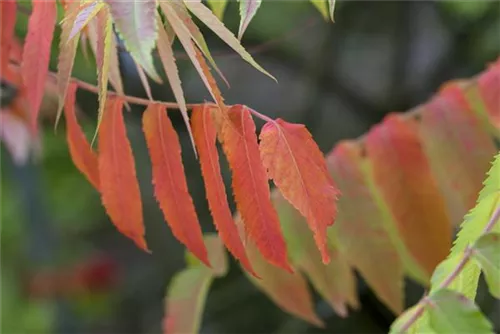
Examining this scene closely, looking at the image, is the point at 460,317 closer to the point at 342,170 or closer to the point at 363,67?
the point at 342,170

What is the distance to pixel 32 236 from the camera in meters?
1.93

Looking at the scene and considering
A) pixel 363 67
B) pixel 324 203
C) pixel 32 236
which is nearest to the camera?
pixel 324 203

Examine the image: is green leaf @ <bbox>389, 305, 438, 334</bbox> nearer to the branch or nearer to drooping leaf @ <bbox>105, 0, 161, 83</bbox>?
the branch

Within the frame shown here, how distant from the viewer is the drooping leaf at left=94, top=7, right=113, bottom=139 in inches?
15.3

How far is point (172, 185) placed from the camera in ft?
1.72

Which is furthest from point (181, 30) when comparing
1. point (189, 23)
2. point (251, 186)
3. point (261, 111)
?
point (261, 111)

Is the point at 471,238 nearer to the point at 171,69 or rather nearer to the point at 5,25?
the point at 171,69

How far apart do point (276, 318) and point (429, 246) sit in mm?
1376

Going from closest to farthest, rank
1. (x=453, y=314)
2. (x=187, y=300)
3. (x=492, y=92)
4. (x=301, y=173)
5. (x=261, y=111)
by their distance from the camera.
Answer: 1. (x=453, y=314)
2. (x=301, y=173)
3. (x=492, y=92)
4. (x=187, y=300)
5. (x=261, y=111)

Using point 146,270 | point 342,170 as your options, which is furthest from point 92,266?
point 342,170

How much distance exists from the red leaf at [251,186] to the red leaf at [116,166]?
0.38ft

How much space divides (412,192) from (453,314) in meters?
0.41

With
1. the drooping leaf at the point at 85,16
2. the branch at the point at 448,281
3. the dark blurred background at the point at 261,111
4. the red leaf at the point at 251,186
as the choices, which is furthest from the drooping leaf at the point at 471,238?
the dark blurred background at the point at 261,111

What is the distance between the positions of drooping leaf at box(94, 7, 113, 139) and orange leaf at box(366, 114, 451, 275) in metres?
0.40
